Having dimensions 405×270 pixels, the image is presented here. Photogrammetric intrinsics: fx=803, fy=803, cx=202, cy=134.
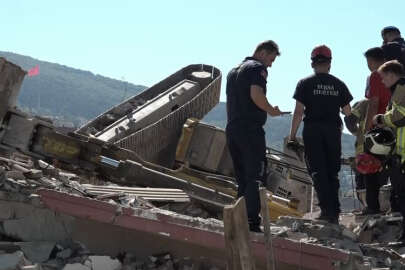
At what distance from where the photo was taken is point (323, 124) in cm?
777

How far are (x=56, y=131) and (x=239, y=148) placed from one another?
4.02 m

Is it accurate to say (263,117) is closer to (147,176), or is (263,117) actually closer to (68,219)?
(68,219)

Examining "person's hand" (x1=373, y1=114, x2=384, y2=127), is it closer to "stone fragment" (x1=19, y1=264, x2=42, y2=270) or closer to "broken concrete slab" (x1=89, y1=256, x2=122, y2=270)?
"broken concrete slab" (x1=89, y1=256, x2=122, y2=270)

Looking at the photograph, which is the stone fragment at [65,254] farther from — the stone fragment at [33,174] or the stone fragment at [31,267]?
the stone fragment at [33,174]

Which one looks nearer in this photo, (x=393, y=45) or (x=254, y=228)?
(x=254, y=228)

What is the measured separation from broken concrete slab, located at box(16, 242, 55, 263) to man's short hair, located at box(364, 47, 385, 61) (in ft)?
13.6

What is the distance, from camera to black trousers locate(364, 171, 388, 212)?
331 inches

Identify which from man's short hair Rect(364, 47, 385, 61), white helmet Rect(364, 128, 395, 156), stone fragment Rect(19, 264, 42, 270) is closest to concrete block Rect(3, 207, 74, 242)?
stone fragment Rect(19, 264, 42, 270)

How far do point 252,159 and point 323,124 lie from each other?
3.78ft

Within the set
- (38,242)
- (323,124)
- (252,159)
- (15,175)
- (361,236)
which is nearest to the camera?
(38,242)

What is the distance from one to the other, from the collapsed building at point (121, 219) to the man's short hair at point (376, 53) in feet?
4.35

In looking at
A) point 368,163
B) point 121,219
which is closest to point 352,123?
point 368,163

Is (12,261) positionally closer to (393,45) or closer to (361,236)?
(361,236)

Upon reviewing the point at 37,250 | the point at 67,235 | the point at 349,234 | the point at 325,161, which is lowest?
the point at 37,250
